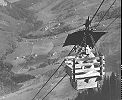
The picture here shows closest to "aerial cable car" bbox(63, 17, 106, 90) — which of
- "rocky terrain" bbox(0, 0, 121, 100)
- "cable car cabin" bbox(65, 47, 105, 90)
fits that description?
"cable car cabin" bbox(65, 47, 105, 90)

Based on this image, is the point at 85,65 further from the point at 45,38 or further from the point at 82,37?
the point at 45,38

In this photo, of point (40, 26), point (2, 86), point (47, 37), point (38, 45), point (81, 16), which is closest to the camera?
point (2, 86)

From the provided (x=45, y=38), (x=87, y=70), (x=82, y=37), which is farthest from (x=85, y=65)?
(x=45, y=38)

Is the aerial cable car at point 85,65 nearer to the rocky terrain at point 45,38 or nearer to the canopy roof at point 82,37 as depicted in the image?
the canopy roof at point 82,37

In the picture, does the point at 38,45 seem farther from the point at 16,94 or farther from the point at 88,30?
the point at 88,30

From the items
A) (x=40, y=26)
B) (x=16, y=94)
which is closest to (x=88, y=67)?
(x=16, y=94)

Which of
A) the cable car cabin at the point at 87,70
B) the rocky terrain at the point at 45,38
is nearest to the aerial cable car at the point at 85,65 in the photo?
the cable car cabin at the point at 87,70

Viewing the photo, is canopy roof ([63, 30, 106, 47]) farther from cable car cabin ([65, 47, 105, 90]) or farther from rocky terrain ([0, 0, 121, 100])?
rocky terrain ([0, 0, 121, 100])
